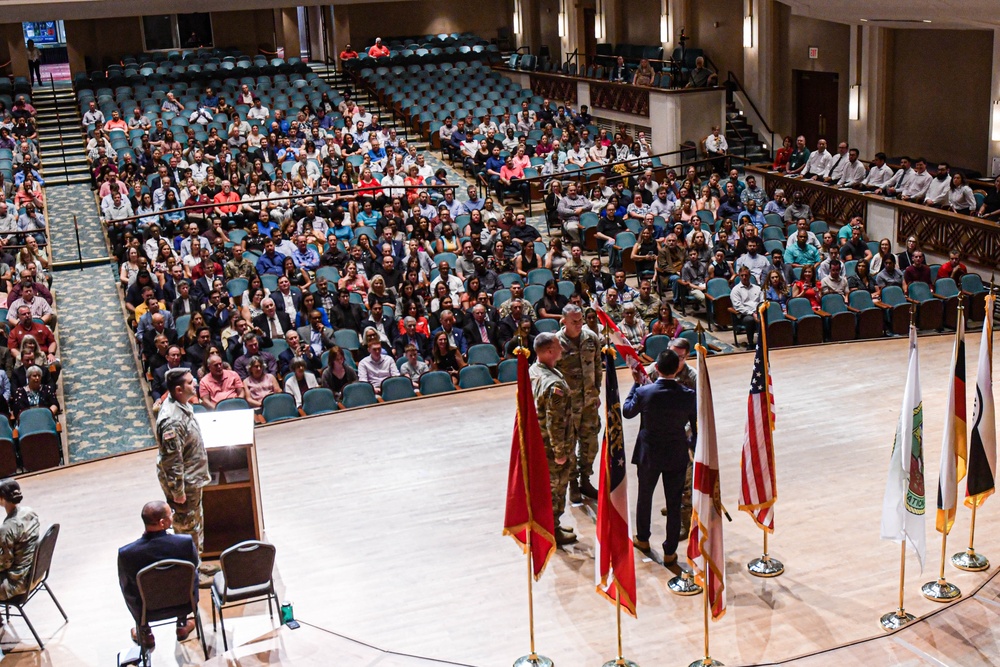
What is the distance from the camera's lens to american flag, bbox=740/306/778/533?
5.85 m

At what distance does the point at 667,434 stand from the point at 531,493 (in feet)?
2.94

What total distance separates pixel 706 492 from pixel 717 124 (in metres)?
15.1

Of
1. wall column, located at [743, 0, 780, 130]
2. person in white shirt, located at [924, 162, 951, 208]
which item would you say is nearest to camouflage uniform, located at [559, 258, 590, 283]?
person in white shirt, located at [924, 162, 951, 208]

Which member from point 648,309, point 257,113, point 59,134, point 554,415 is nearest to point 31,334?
point 648,309

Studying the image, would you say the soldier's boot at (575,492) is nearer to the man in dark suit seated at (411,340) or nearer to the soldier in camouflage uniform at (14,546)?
the soldier in camouflage uniform at (14,546)

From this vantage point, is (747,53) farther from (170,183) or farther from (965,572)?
(965,572)

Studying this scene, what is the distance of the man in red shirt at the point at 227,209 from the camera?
47.0 ft

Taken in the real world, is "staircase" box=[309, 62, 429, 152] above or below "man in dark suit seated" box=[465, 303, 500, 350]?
above

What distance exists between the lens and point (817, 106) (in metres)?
18.5

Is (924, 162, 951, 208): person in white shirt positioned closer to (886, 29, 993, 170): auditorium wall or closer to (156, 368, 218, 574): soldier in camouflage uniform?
(886, 29, 993, 170): auditorium wall

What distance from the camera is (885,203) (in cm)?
1409

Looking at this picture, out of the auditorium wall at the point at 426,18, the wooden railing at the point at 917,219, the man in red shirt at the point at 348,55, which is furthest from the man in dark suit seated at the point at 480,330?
the auditorium wall at the point at 426,18

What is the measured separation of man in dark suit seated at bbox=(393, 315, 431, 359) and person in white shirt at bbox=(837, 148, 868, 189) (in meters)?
7.45

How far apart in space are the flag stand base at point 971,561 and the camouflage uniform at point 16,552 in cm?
508
